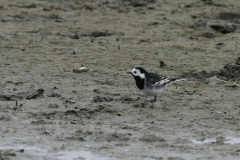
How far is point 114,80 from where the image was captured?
9.87 meters

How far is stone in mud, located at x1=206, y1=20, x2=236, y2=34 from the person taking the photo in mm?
13359

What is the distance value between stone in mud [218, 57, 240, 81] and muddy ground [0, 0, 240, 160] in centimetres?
20

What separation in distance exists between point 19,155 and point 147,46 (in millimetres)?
6414

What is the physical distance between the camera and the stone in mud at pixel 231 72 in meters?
9.99

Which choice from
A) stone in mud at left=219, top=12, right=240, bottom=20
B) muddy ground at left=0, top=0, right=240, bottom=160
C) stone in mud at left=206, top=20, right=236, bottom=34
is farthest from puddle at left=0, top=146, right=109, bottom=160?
stone in mud at left=219, top=12, right=240, bottom=20

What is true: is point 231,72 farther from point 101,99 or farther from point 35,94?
point 35,94

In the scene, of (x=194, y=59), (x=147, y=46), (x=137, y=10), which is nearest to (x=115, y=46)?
(x=147, y=46)

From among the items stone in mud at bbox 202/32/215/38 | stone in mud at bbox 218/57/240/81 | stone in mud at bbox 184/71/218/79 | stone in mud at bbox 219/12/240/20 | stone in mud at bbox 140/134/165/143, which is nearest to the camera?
stone in mud at bbox 140/134/165/143

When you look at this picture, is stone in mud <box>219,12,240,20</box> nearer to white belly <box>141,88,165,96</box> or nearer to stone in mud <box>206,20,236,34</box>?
stone in mud <box>206,20,236,34</box>

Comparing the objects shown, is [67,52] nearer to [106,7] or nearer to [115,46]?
[115,46]

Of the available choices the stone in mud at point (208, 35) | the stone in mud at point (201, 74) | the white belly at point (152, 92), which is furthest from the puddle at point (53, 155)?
the stone in mud at point (208, 35)

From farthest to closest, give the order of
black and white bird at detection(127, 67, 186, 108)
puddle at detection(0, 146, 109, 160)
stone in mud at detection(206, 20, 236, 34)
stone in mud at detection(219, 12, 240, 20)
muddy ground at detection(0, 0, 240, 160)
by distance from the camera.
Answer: stone in mud at detection(219, 12, 240, 20) → stone in mud at detection(206, 20, 236, 34) → black and white bird at detection(127, 67, 186, 108) → muddy ground at detection(0, 0, 240, 160) → puddle at detection(0, 146, 109, 160)

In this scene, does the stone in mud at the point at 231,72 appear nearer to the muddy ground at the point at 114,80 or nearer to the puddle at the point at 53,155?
the muddy ground at the point at 114,80

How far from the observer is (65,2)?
1634cm
